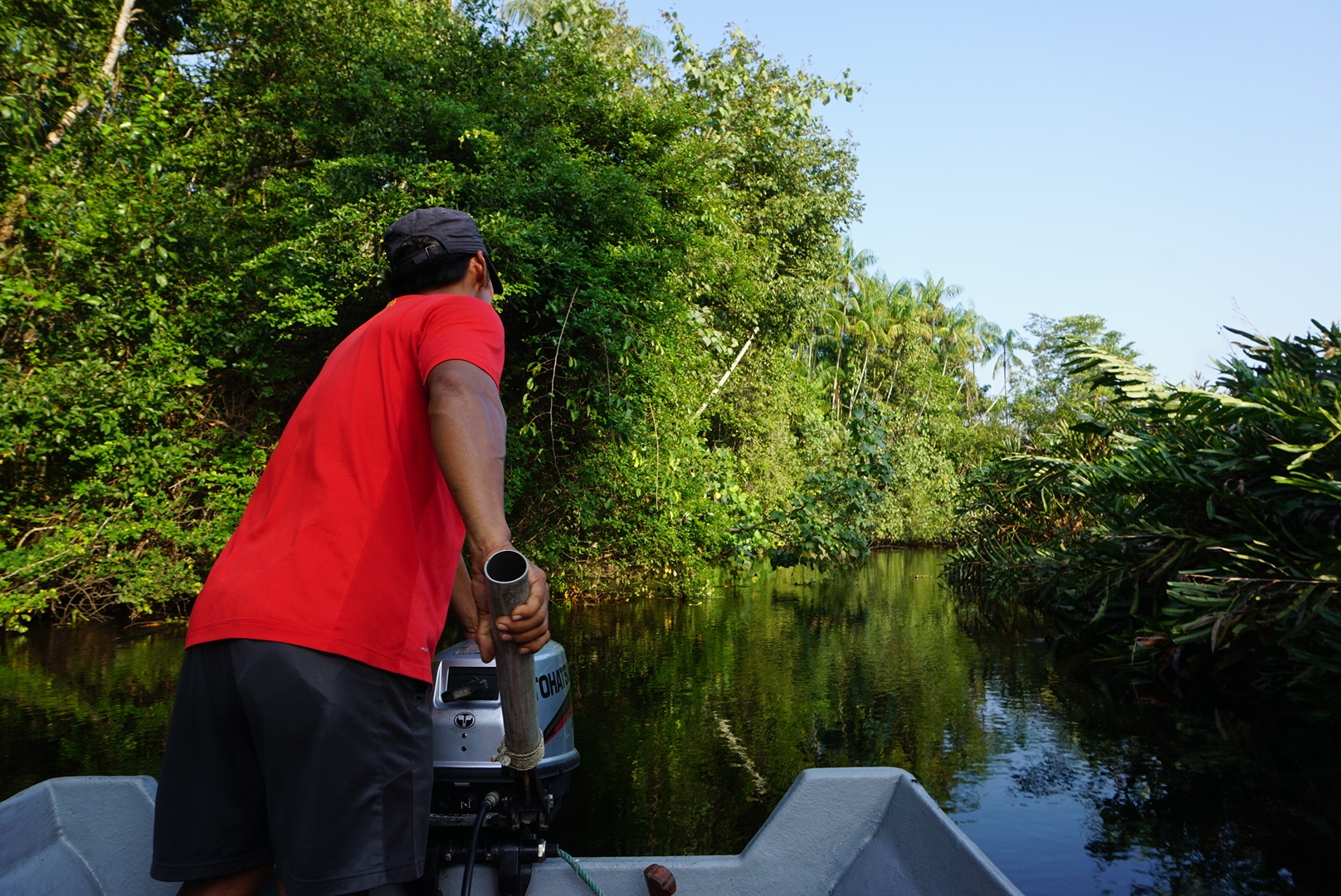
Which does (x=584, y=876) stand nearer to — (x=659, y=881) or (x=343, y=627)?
(x=659, y=881)

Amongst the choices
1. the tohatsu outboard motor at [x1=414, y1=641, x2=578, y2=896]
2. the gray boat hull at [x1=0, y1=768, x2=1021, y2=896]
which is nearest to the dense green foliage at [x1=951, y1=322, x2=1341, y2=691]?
the gray boat hull at [x1=0, y1=768, x2=1021, y2=896]

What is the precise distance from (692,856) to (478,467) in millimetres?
1452

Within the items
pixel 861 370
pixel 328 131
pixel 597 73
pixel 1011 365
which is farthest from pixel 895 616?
pixel 1011 365

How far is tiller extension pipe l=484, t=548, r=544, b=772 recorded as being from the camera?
1578 millimetres

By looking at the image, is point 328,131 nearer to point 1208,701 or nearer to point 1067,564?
point 1067,564

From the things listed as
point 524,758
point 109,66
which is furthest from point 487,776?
point 109,66

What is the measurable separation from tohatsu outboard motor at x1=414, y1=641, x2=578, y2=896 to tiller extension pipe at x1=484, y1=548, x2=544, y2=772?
0.58 feet

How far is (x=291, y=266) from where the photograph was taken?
9.54 metres

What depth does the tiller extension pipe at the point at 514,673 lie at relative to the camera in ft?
5.18

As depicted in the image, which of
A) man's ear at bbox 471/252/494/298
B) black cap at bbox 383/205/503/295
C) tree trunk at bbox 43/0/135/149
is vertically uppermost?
tree trunk at bbox 43/0/135/149

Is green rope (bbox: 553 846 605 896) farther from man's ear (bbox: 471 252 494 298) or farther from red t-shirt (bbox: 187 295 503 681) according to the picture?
man's ear (bbox: 471 252 494 298)

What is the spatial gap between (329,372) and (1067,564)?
8.06m

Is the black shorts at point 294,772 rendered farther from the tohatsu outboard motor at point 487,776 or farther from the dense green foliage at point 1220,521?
the dense green foliage at point 1220,521

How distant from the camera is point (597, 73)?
39.5 feet
